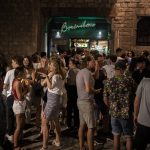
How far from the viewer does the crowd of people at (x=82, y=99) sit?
6.76 m

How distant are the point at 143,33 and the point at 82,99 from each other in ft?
36.1

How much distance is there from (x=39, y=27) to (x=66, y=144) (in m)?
10.2

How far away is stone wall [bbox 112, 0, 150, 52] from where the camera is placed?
1764 cm

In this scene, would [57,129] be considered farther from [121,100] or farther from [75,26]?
[75,26]

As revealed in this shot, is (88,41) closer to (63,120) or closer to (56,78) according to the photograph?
(63,120)

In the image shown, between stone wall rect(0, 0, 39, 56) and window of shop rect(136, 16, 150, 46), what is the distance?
4552 mm

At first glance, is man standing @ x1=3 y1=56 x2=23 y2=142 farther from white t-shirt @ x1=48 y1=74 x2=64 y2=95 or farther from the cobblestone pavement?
white t-shirt @ x1=48 y1=74 x2=64 y2=95

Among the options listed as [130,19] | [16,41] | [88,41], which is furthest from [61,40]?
[130,19]

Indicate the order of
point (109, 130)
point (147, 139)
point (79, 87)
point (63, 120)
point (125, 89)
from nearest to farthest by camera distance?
point (147, 139), point (125, 89), point (79, 87), point (109, 130), point (63, 120)

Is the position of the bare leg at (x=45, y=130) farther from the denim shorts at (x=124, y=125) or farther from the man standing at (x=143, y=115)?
the man standing at (x=143, y=115)

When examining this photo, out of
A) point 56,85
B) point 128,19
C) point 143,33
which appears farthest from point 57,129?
point 143,33

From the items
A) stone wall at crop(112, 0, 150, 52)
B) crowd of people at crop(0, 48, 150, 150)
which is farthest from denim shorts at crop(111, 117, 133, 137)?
stone wall at crop(112, 0, 150, 52)

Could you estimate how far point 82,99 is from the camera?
312 inches

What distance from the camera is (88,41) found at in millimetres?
20312
